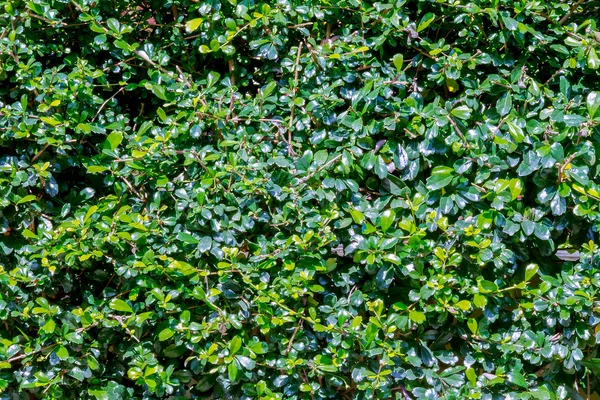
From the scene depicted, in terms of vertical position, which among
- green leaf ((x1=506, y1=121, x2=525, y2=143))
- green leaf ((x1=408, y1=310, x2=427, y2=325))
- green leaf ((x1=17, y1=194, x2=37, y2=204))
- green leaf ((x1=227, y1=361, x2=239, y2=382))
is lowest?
green leaf ((x1=227, y1=361, x2=239, y2=382))

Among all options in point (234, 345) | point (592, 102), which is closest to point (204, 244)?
point (234, 345)

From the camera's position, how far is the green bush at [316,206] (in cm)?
236

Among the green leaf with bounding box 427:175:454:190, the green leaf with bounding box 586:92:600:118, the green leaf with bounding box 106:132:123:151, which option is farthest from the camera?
the green leaf with bounding box 106:132:123:151

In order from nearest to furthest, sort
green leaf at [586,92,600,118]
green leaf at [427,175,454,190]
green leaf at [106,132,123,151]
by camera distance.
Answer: green leaf at [586,92,600,118], green leaf at [427,175,454,190], green leaf at [106,132,123,151]

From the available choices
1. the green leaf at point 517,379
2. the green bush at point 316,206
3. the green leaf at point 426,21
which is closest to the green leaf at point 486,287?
the green bush at point 316,206

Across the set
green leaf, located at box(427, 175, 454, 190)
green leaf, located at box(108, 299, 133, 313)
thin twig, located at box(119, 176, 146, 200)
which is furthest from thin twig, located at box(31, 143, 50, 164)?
green leaf, located at box(427, 175, 454, 190)

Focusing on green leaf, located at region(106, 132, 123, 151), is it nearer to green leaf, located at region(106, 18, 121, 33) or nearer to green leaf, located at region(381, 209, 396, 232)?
green leaf, located at region(106, 18, 121, 33)

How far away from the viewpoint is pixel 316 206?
2443mm

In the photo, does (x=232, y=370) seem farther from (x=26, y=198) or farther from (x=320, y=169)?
(x=26, y=198)

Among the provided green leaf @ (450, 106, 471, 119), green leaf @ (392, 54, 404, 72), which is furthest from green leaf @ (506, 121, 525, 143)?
green leaf @ (392, 54, 404, 72)

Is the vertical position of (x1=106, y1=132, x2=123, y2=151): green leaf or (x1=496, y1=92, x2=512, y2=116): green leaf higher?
(x1=496, y1=92, x2=512, y2=116): green leaf

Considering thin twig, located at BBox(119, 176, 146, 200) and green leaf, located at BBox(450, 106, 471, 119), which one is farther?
thin twig, located at BBox(119, 176, 146, 200)

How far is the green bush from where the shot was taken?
2.36 meters

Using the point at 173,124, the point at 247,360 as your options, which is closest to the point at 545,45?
the point at 173,124
